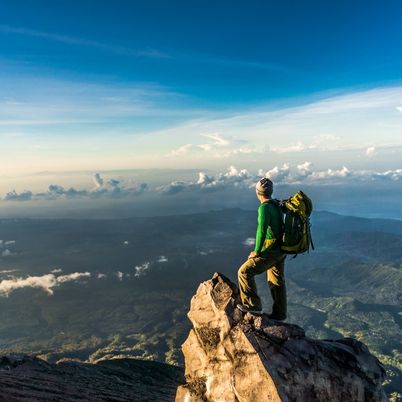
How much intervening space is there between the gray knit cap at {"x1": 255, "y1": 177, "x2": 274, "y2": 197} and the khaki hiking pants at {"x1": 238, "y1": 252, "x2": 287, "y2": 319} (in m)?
3.63

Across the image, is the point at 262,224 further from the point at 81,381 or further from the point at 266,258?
the point at 81,381

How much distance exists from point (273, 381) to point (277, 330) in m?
3.03

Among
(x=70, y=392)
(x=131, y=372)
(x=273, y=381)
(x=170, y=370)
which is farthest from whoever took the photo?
(x=170, y=370)

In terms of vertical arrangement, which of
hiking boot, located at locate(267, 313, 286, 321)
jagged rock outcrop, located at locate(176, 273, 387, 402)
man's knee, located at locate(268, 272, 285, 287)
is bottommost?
jagged rock outcrop, located at locate(176, 273, 387, 402)

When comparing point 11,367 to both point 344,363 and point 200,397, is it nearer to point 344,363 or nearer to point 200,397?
point 200,397

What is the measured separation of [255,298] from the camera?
22.8m

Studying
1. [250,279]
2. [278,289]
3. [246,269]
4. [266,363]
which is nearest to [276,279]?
[278,289]

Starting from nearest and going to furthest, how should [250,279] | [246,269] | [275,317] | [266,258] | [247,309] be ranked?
1. [266,258]
2. [246,269]
3. [250,279]
4. [247,309]
5. [275,317]

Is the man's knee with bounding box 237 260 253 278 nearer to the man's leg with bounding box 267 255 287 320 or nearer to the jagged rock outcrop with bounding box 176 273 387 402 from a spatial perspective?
the man's leg with bounding box 267 255 287 320

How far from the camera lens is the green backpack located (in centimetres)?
2103

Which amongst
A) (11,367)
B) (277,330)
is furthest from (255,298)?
(11,367)

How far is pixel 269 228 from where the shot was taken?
21.3 m

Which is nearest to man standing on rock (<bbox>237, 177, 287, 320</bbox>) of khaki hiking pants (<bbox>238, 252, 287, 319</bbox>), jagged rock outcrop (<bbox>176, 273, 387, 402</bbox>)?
khaki hiking pants (<bbox>238, 252, 287, 319</bbox>)

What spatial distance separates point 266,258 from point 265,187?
4.17 m
